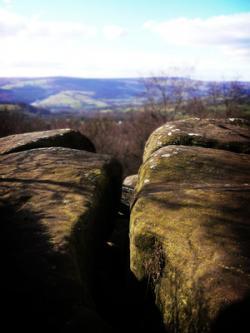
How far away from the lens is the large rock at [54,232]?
3.67m

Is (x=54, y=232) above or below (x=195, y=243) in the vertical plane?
below

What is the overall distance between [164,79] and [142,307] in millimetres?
46010

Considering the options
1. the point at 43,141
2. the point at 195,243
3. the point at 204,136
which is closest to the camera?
→ the point at 195,243

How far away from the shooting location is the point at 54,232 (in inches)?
186

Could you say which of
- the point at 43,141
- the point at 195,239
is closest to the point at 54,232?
the point at 195,239

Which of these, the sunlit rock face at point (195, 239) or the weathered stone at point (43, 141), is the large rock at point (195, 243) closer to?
the sunlit rock face at point (195, 239)

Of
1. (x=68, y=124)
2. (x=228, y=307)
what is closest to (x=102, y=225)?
(x=228, y=307)

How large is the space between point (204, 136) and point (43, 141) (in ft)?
15.4

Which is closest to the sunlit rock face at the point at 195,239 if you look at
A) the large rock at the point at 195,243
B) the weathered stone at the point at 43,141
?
the large rock at the point at 195,243

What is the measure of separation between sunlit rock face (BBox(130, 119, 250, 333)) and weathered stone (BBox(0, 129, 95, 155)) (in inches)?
155

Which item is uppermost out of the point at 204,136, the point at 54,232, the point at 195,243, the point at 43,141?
the point at 204,136

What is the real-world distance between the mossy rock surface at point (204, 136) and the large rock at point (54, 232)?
157 cm

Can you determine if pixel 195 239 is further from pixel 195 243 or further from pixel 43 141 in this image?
pixel 43 141

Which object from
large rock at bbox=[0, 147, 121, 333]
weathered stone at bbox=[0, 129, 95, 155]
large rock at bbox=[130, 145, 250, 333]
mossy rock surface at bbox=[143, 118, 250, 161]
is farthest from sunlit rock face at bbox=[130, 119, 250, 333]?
weathered stone at bbox=[0, 129, 95, 155]
